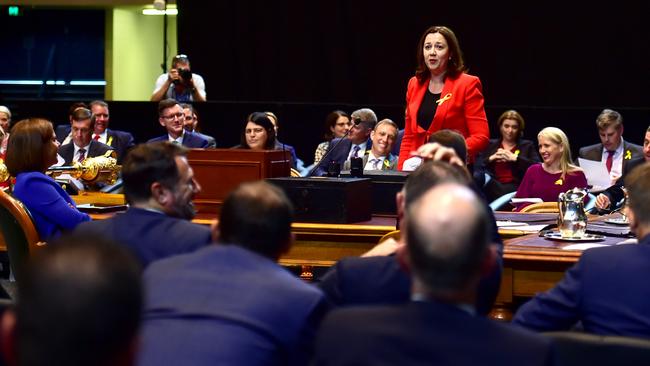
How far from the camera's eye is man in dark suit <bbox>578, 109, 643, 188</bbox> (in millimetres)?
8484

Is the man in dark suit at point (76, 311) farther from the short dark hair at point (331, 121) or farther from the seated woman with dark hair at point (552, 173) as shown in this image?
the short dark hair at point (331, 121)

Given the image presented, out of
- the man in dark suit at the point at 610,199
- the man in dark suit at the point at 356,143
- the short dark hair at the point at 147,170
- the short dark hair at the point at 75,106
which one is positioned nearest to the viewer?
the short dark hair at the point at 147,170

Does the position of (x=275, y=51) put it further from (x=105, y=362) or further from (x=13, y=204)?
(x=105, y=362)

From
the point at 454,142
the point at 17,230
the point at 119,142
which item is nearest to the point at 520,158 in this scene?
the point at 119,142

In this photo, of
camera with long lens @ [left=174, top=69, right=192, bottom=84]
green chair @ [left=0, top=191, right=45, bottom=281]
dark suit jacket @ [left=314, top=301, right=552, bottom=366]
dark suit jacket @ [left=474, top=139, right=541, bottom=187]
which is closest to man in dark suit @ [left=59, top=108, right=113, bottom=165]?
camera with long lens @ [left=174, top=69, right=192, bottom=84]

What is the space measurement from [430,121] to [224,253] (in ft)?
11.6

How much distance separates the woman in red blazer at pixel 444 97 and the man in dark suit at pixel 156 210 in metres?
2.44

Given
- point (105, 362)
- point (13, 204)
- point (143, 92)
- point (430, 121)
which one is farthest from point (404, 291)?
point (143, 92)

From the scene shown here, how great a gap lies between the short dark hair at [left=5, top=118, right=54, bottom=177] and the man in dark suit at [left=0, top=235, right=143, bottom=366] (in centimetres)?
350

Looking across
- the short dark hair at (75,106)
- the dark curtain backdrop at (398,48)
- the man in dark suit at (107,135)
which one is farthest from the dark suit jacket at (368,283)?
the dark curtain backdrop at (398,48)

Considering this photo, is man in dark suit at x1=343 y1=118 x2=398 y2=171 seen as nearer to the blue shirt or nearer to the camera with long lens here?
the camera with long lens

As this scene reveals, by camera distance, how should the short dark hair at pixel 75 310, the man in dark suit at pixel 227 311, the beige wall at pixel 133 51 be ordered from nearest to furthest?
the short dark hair at pixel 75 310 → the man in dark suit at pixel 227 311 → the beige wall at pixel 133 51

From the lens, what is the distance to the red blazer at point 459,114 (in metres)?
5.67

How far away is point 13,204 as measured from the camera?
463 cm
